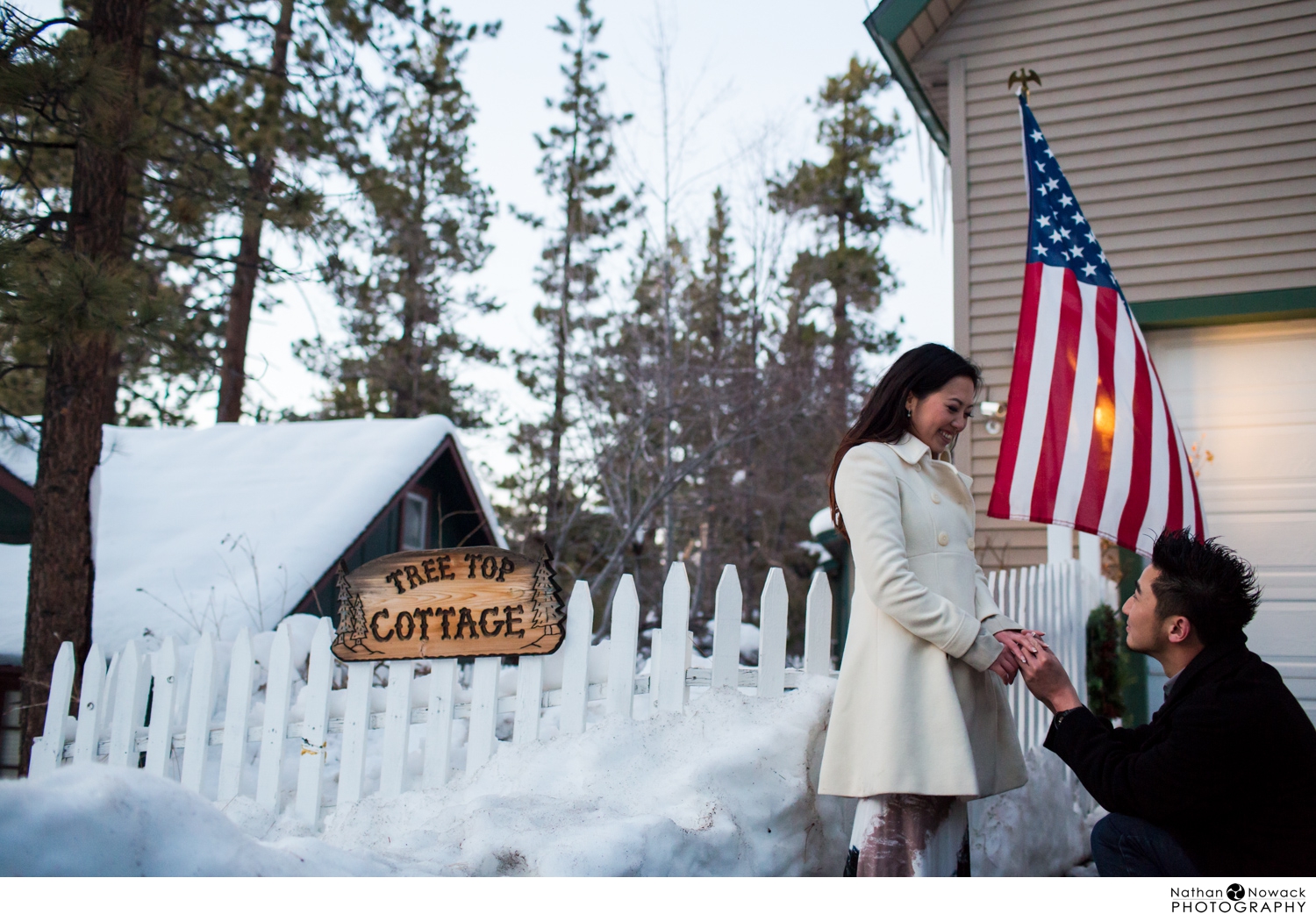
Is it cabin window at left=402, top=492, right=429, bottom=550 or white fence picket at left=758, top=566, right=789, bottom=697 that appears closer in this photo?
white fence picket at left=758, top=566, right=789, bottom=697

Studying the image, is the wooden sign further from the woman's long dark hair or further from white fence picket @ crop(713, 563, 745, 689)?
the woman's long dark hair

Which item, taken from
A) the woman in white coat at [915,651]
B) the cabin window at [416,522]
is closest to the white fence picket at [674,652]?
the woman in white coat at [915,651]

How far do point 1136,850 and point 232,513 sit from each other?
835 centimetres

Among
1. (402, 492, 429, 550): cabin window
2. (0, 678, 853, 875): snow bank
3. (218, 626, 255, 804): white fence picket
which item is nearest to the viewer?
(0, 678, 853, 875): snow bank

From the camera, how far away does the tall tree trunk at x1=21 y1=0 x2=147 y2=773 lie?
17.4 ft

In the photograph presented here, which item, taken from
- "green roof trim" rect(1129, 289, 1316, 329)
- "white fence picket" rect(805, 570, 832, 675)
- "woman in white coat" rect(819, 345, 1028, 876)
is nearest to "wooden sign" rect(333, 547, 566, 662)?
"white fence picket" rect(805, 570, 832, 675)

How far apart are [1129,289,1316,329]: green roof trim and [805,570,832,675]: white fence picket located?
13.4ft

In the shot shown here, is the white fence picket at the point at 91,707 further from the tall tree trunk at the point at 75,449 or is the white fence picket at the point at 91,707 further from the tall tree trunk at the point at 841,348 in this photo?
the tall tree trunk at the point at 841,348

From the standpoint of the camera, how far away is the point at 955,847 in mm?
2893

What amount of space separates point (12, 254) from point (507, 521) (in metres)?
15.8

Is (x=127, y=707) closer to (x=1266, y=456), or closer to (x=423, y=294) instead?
(x=1266, y=456)

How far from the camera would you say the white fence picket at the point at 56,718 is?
4781 mm

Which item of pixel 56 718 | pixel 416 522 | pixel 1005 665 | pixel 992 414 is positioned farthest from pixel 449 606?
pixel 416 522

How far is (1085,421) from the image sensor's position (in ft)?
15.3
